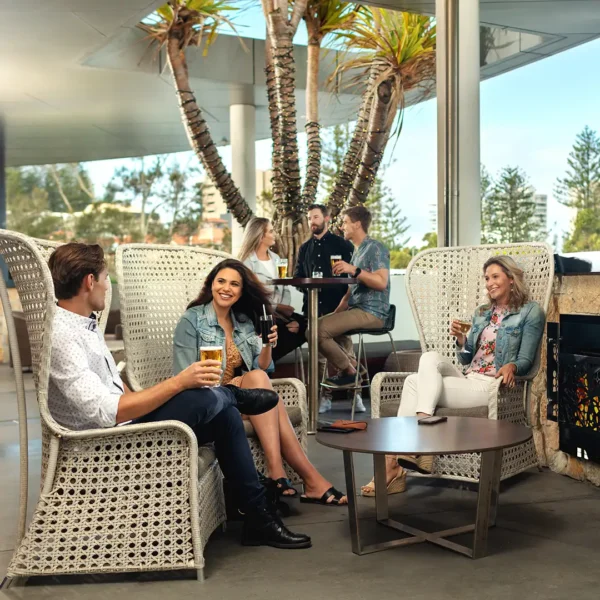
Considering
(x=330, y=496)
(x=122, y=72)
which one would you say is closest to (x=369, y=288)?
(x=330, y=496)

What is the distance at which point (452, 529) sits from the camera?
3.06 meters

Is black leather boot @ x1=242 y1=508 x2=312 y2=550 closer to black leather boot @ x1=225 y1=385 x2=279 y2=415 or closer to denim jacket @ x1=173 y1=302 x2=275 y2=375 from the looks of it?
black leather boot @ x1=225 y1=385 x2=279 y2=415

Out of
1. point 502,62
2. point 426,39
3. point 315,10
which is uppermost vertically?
point 315,10

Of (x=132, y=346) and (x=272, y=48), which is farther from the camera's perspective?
(x=272, y=48)

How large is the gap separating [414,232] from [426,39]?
5.58 feet

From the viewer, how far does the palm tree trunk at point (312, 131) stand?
8.69 meters

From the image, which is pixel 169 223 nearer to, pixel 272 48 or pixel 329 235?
pixel 272 48

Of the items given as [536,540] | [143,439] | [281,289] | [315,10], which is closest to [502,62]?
[281,289]

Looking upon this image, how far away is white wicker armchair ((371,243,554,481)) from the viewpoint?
155 inches

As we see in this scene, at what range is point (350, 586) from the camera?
256 centimetres

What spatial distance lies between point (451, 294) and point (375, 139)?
163 inches

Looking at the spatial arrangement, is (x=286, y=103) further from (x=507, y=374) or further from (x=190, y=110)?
(x=507, y=374)

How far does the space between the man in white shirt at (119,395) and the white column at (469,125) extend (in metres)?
3.36

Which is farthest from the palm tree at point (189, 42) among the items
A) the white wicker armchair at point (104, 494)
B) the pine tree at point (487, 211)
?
the white wicker armchair at point (104, 494)
